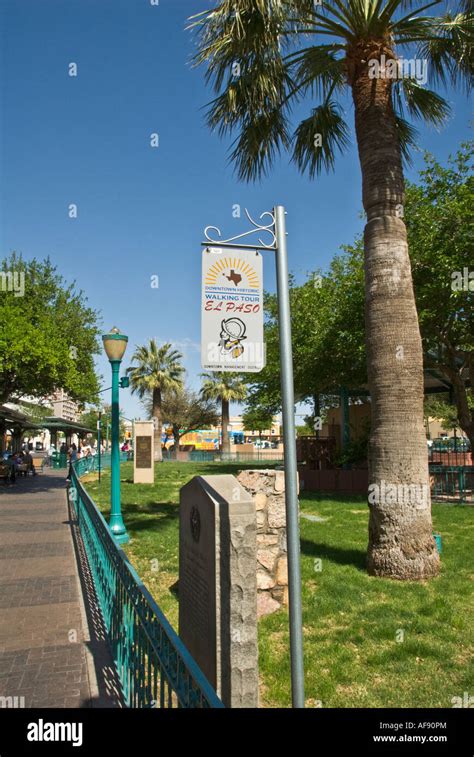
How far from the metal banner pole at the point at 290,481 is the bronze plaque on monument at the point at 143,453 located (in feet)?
62.4

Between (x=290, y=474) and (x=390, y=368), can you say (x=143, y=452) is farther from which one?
(x=290, y=474)

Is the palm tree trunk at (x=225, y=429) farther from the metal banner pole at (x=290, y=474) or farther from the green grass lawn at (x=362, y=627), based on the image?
the metal banner pole at (x=290, y=474)

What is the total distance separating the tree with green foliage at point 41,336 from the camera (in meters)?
18.6

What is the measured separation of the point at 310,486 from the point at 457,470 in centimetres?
518

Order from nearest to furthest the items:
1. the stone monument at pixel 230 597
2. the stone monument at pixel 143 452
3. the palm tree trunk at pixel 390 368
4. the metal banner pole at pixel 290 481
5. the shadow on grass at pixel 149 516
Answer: the metal banner pole at pixel 290 481 → the stone monument at pixel 230 597 → the palm tree trunk at pixel 390 368 → the shadow on grass at pixel 149 516 → the stone monument at pixel 143 452

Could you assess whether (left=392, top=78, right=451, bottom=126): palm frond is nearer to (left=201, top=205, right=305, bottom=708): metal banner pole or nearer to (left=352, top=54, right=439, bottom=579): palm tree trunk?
(left=352, top=54, right=439, bottom=579): palm tree trunk

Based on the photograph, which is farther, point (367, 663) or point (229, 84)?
point (229, 84)

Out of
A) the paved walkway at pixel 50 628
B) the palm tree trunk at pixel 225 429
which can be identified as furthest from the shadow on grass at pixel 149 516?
the palm tree trunk at pixel 225 429

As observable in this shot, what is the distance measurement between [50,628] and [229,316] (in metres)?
4.35

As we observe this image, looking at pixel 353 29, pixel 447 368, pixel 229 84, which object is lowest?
pixel 447 368

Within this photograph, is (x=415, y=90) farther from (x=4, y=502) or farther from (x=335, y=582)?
(x=4, y=502)

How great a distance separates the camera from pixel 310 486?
19406 millimetres

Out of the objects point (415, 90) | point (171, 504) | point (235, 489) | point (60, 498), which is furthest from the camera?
point (60, 498)
